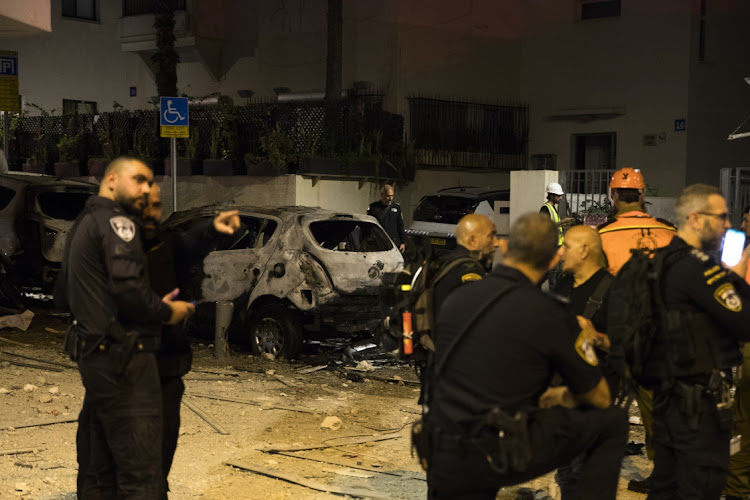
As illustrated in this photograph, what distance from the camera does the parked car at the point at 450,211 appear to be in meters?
17.6

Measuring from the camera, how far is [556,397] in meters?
3.98

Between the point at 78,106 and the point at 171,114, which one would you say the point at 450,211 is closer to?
the point at 171,114

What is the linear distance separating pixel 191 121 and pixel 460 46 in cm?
711

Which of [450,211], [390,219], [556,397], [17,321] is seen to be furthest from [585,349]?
[450,211]

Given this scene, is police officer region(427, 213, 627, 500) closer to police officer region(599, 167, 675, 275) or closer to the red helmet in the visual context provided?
police officer region(599, 167, 675, 275)

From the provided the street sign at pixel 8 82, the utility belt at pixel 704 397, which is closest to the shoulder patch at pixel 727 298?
the utility belt at pixel 704 397

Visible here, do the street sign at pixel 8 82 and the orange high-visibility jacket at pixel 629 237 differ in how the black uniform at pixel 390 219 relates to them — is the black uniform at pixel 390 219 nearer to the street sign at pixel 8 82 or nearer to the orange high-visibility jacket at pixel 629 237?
the street sign at pixel 8 82

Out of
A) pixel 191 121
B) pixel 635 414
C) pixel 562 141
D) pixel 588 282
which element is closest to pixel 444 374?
pixel 588 282

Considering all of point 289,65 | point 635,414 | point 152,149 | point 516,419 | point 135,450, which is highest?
point 289,65

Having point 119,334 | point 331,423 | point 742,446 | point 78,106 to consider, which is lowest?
point 331,423

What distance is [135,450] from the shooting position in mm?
4605

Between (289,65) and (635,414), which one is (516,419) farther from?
(289,65)

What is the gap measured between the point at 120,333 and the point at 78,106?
1010 inches

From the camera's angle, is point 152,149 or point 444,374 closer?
point 444,374
